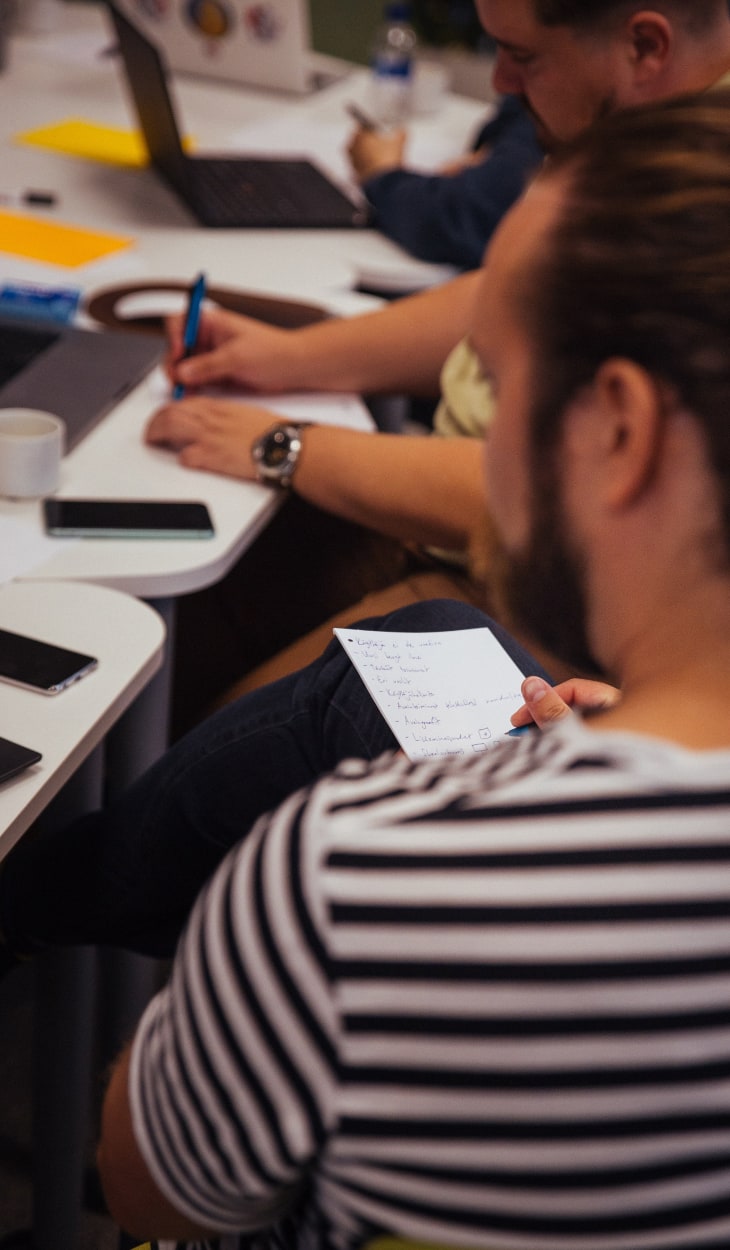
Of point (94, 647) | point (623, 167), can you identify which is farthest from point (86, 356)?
point (623, 167)

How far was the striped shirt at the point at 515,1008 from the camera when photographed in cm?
46

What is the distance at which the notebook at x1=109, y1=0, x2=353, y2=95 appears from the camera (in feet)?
8.46

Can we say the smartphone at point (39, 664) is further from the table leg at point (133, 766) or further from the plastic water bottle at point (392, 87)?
the plastic water bottle at point (392, 87)

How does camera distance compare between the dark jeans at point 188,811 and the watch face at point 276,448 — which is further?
the watch face at point 276,448

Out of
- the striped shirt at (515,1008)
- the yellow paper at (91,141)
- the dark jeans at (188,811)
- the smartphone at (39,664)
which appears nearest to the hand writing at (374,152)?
the yellow paper at (91,141)

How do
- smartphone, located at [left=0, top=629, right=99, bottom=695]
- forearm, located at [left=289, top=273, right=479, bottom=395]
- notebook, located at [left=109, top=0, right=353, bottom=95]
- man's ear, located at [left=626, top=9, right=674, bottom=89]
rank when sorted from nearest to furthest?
1. smartphone, located at [left=0, top=629, right=99, bottom=695]
2. man's ear, located at [left=626, top=9, right=674, bottom=89]
3. forearm, located at [left=289, top=273, right=479, bottom=395]
4. notebook, located at [left=109, top=0, right=353, bottom=95]

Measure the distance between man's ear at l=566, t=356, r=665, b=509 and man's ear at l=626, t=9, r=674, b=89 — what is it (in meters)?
0.88

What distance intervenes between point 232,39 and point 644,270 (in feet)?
7.94

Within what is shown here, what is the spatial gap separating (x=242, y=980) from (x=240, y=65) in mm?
2582

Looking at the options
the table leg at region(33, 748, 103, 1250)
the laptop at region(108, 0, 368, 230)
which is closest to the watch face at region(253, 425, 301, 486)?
the table leg at region(33, 748, 103, 1250)

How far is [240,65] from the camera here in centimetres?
269

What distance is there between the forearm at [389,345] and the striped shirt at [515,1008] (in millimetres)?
1096

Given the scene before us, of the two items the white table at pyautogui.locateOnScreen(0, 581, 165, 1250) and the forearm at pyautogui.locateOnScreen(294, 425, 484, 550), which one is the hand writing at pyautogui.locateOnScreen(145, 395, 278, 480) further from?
the white table at pyautogui.locateOnScreen(0, 581, 165, 1250)

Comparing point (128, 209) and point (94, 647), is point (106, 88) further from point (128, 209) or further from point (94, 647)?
point (94, 647)
